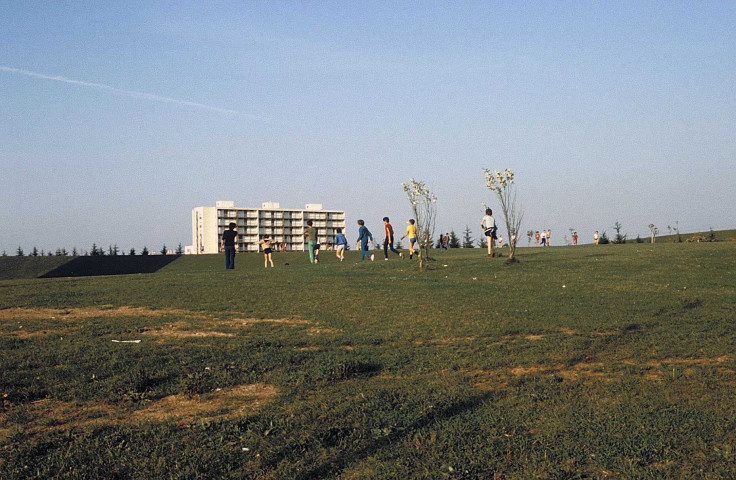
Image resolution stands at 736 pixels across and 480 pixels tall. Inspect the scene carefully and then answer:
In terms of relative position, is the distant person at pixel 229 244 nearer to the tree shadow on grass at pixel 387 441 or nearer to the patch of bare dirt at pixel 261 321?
the patch of bare dirt at pixel 261 321

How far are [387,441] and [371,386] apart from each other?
6.51ft

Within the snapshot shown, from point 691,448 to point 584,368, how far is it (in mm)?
3302

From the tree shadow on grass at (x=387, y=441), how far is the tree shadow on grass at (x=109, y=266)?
134ft

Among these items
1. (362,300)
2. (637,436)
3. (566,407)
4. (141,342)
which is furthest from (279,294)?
(637,436)

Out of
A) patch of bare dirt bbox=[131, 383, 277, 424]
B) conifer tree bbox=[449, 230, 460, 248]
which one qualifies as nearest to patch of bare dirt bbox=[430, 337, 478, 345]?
patch of bare dirt bbox=[131, 383, 277, 424]

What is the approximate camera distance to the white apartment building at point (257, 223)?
152000 mm

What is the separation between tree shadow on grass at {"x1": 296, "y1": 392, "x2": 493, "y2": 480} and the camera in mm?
5270

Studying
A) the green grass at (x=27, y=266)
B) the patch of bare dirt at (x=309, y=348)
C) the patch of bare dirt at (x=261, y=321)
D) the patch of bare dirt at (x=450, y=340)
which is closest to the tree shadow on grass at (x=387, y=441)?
the patch of bare dirt at (x=450, y=340)

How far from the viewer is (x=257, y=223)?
156125 millimetres

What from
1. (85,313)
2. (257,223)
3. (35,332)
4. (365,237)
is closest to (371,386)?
(35,332)

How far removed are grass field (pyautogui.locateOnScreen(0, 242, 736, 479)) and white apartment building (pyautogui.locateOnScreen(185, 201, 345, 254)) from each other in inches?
5398

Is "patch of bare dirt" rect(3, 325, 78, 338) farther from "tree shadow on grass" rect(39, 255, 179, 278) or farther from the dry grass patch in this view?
"tree shadow on grass" rect(39, 255, 179, 278)

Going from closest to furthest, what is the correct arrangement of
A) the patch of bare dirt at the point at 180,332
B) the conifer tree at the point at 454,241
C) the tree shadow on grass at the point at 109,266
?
the patch of bare dirt at the point at 180,332
the tree shadow on grass at the point at 109,266
the conifer tree at the point at 454,241

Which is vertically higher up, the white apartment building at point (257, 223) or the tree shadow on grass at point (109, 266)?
the white apartment building at point (257, 223)
